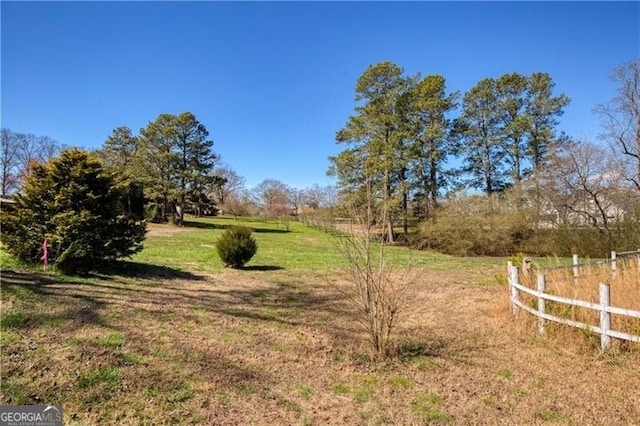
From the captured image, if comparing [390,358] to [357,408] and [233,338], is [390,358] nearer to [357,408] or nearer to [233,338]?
[357,408]

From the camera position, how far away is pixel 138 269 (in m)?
8.96

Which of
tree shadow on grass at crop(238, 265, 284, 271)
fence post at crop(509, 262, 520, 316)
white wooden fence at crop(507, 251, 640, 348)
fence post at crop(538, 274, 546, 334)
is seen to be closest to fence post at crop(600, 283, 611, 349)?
white wooden fence at crop(507, 251, 640, 348)

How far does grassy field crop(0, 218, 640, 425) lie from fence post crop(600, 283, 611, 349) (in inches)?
4.6

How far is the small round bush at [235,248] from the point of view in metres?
11.3

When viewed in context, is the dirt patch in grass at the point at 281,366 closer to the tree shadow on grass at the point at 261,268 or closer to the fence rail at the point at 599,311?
the fence rail at the point at 599,311

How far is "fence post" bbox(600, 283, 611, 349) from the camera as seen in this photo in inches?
165

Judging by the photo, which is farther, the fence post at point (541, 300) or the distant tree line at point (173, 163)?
the distant tree line at point (173, 163)

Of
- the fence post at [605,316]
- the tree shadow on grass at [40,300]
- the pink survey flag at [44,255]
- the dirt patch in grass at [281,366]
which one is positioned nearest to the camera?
the dirt patch in grass at [281,366]

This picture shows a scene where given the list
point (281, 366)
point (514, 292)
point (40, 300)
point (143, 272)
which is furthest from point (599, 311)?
point (143, 272)

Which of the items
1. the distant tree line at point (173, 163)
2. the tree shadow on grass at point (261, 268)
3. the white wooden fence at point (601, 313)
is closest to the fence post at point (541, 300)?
the white wooden fence at point (601, 313)

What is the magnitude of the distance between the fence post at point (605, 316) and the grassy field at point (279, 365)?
12 cm

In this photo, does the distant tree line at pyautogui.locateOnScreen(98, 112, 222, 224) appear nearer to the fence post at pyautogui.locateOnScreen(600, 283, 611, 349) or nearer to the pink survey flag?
the pink survey flag

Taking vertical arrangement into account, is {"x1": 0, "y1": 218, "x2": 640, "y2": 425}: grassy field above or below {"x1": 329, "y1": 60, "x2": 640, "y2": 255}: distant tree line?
below

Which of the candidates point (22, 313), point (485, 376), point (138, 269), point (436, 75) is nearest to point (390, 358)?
point (485, 376)
